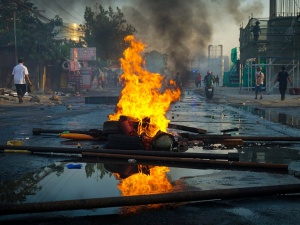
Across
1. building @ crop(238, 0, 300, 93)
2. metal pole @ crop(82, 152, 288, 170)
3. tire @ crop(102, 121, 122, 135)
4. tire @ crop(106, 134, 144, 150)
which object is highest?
building @ crop(238, 0, 300, 93)

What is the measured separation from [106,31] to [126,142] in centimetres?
5243

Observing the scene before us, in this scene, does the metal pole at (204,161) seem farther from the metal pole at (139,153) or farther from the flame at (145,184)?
the flame at (145,184)

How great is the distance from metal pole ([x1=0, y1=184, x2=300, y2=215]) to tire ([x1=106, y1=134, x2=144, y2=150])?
309cm

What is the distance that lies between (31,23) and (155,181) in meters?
38.9

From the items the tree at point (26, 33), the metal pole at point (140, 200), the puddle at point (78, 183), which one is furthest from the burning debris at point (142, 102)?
the tree at point (26, 33)

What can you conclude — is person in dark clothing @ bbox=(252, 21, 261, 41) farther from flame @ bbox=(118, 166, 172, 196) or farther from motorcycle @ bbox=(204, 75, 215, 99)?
flame @ bbox=(118, 166, 172, 196)

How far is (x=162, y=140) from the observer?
713 cm

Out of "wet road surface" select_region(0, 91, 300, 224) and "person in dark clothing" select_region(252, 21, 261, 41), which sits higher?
"person in dark clothing" select_region(252, 21, 261, 41)

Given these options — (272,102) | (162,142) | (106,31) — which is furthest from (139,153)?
(106,31)

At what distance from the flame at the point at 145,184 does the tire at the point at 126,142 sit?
1.38m

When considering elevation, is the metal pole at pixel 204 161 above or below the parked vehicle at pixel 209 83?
below

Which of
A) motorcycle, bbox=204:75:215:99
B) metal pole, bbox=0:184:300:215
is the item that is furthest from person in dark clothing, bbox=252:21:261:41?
metal pole, bbox=0:184:300:215

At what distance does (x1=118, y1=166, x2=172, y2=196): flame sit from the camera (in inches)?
178

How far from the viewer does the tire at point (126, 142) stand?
6.94 metres
